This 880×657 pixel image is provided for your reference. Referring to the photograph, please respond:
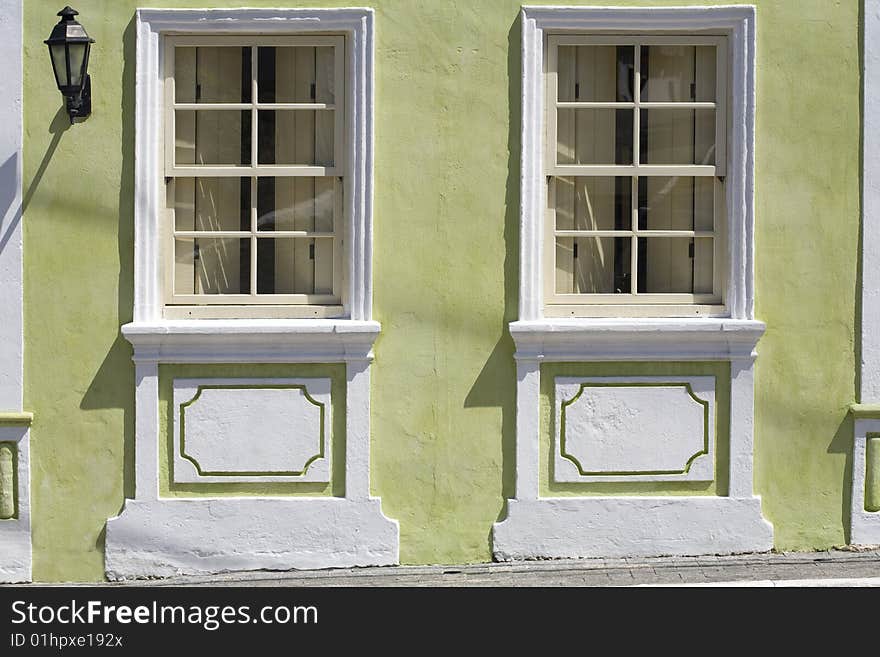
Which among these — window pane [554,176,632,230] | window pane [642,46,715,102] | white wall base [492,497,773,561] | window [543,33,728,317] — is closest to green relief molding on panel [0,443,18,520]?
white wall base [492,497,773,561]

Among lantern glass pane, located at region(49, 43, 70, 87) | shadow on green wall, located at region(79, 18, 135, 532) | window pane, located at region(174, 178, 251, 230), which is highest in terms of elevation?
lantern glass pane, located at region(49, 43, 70, 87)

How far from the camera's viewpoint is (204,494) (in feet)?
26.0

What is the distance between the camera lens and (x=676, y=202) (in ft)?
26.8

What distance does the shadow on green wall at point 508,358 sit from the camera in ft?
26.0

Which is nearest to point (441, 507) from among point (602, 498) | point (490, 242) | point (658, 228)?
point (602, 498)

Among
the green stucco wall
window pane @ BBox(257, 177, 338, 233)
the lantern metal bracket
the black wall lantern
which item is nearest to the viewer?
the black wall lantern

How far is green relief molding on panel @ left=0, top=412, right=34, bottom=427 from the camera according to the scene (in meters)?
7.81

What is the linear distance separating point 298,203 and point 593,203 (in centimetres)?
180

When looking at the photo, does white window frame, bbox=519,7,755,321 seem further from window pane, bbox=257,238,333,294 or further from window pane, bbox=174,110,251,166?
window pane, bbox=174,110,251,166

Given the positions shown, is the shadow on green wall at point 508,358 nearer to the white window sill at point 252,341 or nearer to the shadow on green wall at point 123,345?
the white window sill at point 252,341

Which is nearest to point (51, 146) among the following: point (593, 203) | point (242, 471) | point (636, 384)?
point (242, 471)

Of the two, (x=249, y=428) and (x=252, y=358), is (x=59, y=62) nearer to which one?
(x=252, y=358)

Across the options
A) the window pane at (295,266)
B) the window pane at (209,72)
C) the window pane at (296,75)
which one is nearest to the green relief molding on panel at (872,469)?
the window pane at (295,266)

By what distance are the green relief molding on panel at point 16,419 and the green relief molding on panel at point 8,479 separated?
127mm
